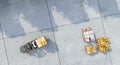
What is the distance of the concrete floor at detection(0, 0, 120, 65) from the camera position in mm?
8156

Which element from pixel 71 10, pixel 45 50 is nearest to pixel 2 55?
pixel 45 50

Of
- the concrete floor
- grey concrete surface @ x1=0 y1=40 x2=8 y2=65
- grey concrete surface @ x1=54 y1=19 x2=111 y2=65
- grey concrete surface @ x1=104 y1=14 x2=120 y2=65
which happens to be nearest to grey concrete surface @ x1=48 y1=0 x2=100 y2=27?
the concrete floor

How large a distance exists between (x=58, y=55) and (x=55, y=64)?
0.24m

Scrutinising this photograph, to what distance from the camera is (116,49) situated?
8.15 metres

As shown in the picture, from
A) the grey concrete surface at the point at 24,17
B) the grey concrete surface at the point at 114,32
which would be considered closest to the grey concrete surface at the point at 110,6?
the grey concrete surface at the point at 114,32

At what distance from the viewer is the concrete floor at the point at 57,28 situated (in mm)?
8156

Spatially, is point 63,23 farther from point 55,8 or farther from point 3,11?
point 3,11

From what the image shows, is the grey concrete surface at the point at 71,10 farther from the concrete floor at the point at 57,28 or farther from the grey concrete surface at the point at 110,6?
the grey concrete surface at the point at 110,6

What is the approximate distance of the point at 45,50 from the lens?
27.4 feet

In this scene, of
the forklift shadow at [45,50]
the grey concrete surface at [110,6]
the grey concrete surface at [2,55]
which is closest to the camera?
the grey concrete surface at [110,6]

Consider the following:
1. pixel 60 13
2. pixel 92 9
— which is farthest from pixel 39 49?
pixel 92 9

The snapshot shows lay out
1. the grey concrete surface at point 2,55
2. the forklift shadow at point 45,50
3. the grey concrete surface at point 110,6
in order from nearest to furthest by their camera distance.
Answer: the grey concrete surface at point 110,6
the forklift shadow at point 45,50
the grey concrete surface at point 2,55

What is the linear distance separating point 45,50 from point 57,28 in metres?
0.63

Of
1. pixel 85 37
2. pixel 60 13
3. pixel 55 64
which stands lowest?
pixel 55 64
